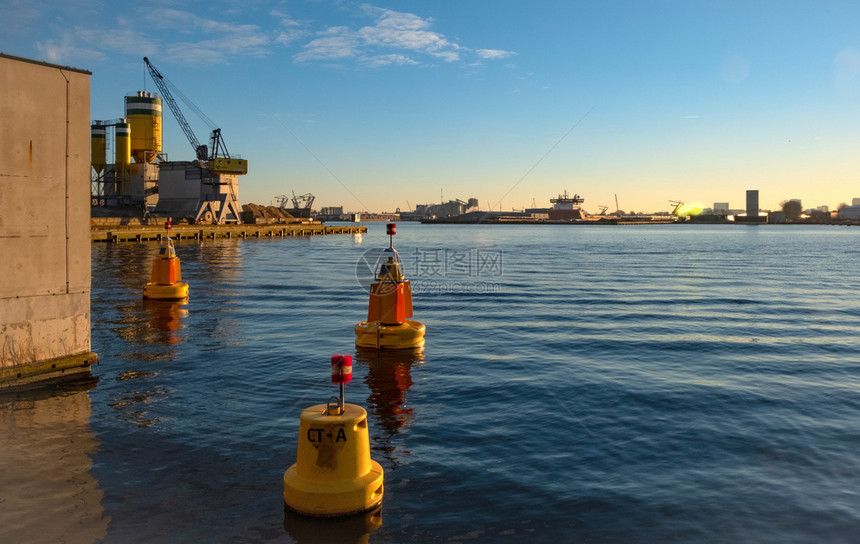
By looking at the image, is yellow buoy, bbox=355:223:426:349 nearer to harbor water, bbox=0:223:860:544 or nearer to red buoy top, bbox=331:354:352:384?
harbor water, bbox=0:223:860:544

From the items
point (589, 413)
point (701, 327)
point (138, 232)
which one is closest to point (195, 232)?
point (138, 232)

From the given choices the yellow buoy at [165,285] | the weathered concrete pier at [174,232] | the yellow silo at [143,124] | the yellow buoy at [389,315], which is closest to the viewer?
the yellow buoy at [389,315]

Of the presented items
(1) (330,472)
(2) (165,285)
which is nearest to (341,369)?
(1) (330,472)

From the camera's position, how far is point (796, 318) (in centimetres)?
2323

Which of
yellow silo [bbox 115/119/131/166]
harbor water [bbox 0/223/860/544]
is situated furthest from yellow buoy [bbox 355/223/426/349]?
yellow silo [bbox 115/119/131/166]

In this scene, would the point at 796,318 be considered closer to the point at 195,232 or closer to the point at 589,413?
the point at 589,413

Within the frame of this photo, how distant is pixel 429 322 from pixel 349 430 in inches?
601

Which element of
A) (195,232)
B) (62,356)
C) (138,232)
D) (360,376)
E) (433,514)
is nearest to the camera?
(433,514)

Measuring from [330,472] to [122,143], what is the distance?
401ft

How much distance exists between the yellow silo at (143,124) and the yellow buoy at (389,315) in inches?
4619

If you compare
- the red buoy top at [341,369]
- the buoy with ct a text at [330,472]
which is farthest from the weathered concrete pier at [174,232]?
the buoy with ct a text at [330,472]

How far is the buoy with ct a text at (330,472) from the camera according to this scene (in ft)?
22.0

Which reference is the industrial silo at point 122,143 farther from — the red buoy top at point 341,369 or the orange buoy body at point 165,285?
the red buoy top at point 341,369

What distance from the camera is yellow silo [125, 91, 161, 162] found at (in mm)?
116500
